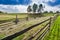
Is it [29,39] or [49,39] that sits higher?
[29,39]

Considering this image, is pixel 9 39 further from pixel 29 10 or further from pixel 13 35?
pixel 29 10

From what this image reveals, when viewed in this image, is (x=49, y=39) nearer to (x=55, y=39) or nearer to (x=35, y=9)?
(x=55, y=39)

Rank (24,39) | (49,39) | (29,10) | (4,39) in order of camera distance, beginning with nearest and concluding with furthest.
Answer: (4,39)
(24,39)
(49,39)
(29,10)

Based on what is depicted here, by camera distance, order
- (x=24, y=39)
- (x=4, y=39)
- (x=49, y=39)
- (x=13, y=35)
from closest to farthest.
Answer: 1. (x=4, y=39)
2. (x=13, y=35)
3. (x=24, y=39)
4. (x=49, y=39)

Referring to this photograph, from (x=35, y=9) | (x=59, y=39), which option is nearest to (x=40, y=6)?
(x=35, y=9)

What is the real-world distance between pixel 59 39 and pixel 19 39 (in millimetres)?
7150

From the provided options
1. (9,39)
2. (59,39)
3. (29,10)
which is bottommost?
(29,10)

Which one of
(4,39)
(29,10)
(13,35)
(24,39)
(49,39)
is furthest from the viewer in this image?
(29,10)

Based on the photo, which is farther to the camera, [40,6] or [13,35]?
[40,6]

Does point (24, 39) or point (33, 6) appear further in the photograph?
point (33, 6)

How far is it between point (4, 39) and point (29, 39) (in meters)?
3.30

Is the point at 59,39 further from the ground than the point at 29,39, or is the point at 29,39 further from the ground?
the point at 29,39

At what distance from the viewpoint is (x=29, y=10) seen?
185 m

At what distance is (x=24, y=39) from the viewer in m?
7.12
